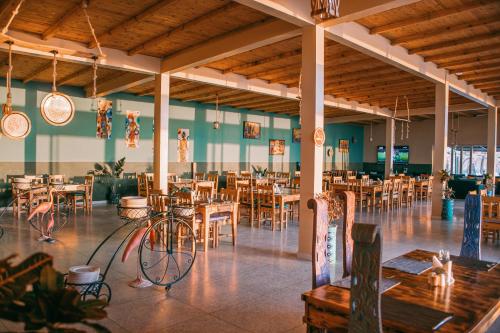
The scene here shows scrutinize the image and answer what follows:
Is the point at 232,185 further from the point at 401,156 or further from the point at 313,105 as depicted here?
the point at 401,156

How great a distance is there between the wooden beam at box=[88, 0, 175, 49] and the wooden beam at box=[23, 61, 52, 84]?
213 cm

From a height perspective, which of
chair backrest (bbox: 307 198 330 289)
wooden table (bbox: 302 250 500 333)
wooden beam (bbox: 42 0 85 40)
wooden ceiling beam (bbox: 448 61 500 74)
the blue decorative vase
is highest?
wooden ceiling beam (bbox: 448 61 500 74)

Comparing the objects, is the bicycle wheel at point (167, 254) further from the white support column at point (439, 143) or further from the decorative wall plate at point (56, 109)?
the white support column at point (439, 143)

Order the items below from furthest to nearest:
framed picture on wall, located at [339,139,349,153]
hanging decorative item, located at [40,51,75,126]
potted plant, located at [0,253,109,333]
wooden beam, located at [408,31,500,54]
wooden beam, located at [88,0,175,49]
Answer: framed picture on wall, located at [339,139,349,153] → wooden beam, located at [408,31,500,54] → wooden beam, located at [88,0,175,49] → hanging decorative item, located at [40,51,75,126] → potted plant, located at [0,253,109,333]

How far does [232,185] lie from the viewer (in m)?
10.9

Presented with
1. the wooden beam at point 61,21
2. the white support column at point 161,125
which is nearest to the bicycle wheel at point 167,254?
the white support column at point 161,125

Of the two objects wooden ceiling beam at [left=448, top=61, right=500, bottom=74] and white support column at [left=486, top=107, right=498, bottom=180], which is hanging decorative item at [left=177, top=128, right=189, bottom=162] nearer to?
wooden ceiling beam at [left=448, top=61, right=500, bottom=74]

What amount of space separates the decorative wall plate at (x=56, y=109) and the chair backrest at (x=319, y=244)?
340cm

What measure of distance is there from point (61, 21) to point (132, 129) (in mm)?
6002

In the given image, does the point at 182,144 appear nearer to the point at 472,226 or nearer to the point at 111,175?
the point at 111,175

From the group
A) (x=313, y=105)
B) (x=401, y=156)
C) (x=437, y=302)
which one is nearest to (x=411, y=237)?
(x=313, y=105)

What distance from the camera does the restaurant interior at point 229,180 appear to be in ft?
6.57

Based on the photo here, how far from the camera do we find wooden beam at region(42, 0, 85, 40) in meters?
5.28

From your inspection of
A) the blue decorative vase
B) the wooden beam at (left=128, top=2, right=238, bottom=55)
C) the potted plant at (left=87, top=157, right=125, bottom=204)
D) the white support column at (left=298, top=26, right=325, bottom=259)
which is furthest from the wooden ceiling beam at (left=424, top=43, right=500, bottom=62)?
the potted plant at (left=87, top=157, right=125, bottom=204)
